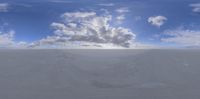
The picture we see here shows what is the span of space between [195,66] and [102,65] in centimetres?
387

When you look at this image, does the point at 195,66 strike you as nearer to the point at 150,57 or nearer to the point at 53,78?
the point at 150,57

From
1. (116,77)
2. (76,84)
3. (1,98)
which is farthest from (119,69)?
(1,98)

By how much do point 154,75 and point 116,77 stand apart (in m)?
1.61

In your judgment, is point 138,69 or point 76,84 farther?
point 138,69

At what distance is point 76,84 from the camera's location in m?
19.8

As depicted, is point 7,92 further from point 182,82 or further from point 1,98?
point 182,82

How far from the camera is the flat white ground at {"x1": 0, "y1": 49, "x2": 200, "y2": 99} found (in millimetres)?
19078

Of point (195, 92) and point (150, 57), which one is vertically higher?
point (150, 57)

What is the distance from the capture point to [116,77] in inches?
813

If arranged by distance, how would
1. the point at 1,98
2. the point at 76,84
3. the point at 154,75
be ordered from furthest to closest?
1. the point at 154,75
2. the point at 76,84
3. the point at 1,98

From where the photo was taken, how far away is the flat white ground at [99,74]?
19078 millimetres

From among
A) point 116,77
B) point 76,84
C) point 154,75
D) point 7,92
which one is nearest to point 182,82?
point 154,75

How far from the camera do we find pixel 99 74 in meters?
20.8

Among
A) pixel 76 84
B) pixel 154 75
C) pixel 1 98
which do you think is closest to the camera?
pixel 1 98
